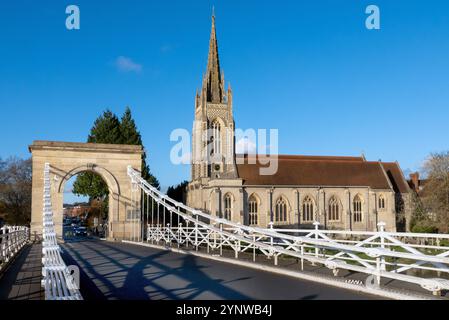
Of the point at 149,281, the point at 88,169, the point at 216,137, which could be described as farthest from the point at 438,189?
the point at 149,281

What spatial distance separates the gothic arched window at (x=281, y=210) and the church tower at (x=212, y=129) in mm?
9556

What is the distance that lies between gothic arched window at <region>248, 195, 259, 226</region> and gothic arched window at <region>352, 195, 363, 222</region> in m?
11.9

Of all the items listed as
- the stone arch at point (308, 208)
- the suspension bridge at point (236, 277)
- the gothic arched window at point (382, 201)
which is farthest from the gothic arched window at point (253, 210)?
the suspension bridge at point (236, 277)

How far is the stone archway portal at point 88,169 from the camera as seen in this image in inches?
1065

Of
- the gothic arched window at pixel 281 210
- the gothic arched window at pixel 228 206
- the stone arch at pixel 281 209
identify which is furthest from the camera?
the gothic arched window at pixel 281 210

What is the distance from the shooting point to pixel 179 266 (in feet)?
39.6

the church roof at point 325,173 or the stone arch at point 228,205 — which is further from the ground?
the church roof at point 325,173

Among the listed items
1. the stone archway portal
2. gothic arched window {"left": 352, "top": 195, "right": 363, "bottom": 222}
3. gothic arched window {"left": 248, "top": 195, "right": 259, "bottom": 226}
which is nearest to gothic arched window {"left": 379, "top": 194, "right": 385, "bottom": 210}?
gothic arched window {"left": 352, "top": 195, "right": 363, "bottom": 222}

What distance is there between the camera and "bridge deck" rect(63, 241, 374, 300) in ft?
25.0

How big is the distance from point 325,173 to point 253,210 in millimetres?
10631

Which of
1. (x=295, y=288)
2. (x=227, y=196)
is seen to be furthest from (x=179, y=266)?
(x=227, y=196)

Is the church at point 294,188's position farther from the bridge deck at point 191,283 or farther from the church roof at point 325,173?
the bridge deck at point 191,283

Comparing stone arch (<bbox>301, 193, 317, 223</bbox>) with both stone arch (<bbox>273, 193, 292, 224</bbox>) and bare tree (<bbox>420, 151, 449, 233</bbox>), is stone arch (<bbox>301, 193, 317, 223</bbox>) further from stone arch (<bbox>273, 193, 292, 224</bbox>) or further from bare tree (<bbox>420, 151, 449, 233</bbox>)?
bare tree (<bbox>420, 151, 449, 233</bbox>)
